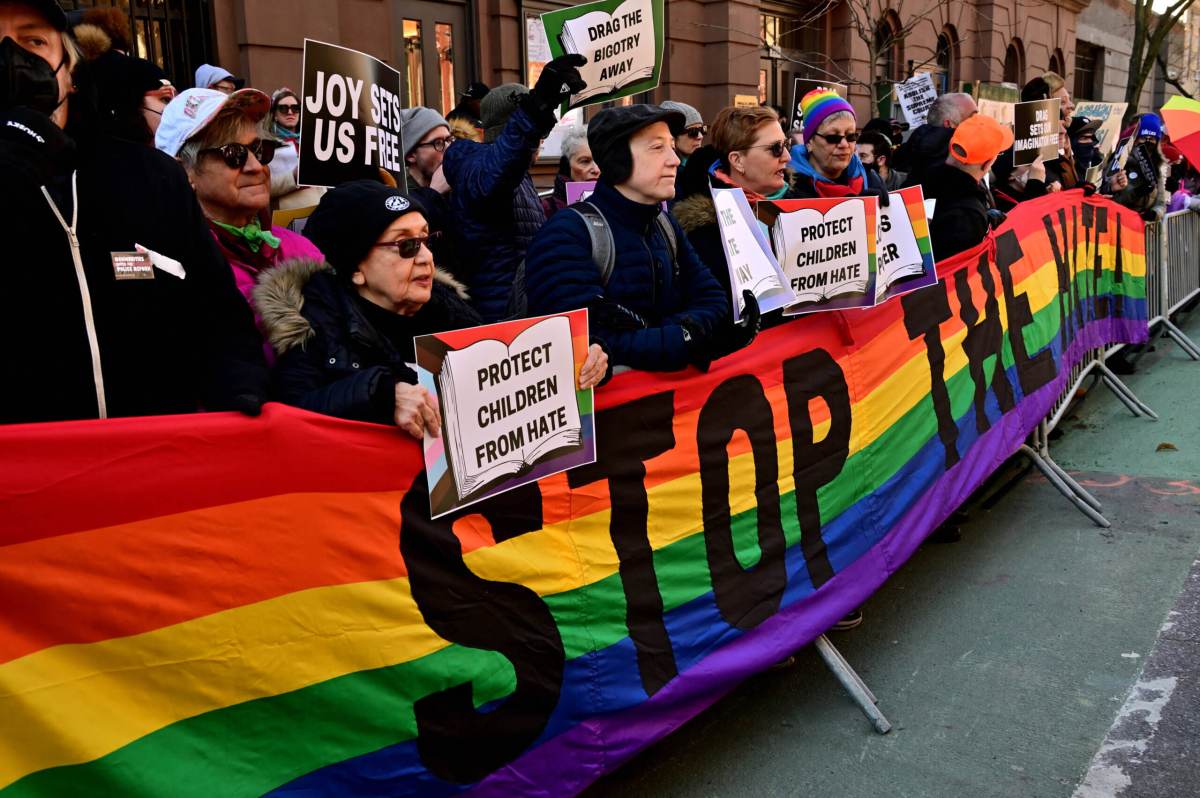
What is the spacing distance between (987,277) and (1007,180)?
2.93m

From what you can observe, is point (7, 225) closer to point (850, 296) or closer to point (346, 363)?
point (346, 363)

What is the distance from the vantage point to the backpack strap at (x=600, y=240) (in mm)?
3484

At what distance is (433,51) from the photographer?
11.2m

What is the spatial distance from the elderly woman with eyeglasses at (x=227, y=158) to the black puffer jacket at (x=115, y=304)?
416 millimetres

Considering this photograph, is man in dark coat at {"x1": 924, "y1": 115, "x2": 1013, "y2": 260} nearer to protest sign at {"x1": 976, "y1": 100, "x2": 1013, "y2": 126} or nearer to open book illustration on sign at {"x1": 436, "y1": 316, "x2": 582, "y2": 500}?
protest sign at {"x1": 976, "y1": 100, "x2": 1013, "y2": 126}

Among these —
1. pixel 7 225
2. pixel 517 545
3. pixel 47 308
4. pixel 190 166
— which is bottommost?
pixel 517 545

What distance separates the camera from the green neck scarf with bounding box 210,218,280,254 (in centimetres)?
322

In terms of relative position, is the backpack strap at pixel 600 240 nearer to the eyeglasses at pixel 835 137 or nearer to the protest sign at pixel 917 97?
the eyeglasses at pixel 835 137

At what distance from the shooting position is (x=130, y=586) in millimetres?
2113

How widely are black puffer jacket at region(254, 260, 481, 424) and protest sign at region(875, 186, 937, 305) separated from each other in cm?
244

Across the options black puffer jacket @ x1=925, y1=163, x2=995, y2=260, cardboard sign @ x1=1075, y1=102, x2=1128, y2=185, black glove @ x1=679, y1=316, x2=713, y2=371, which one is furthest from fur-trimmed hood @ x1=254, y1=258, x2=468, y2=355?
cardboard sign @ x1=1075, y1=102, x2=1128, y2=185

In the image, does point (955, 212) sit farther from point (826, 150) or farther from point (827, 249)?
point (827, 249)

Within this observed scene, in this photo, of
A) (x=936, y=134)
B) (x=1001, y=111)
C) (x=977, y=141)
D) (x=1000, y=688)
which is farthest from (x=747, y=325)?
(x=1001, y=111)

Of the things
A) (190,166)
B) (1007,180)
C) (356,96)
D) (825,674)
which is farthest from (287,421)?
(1007,180)
